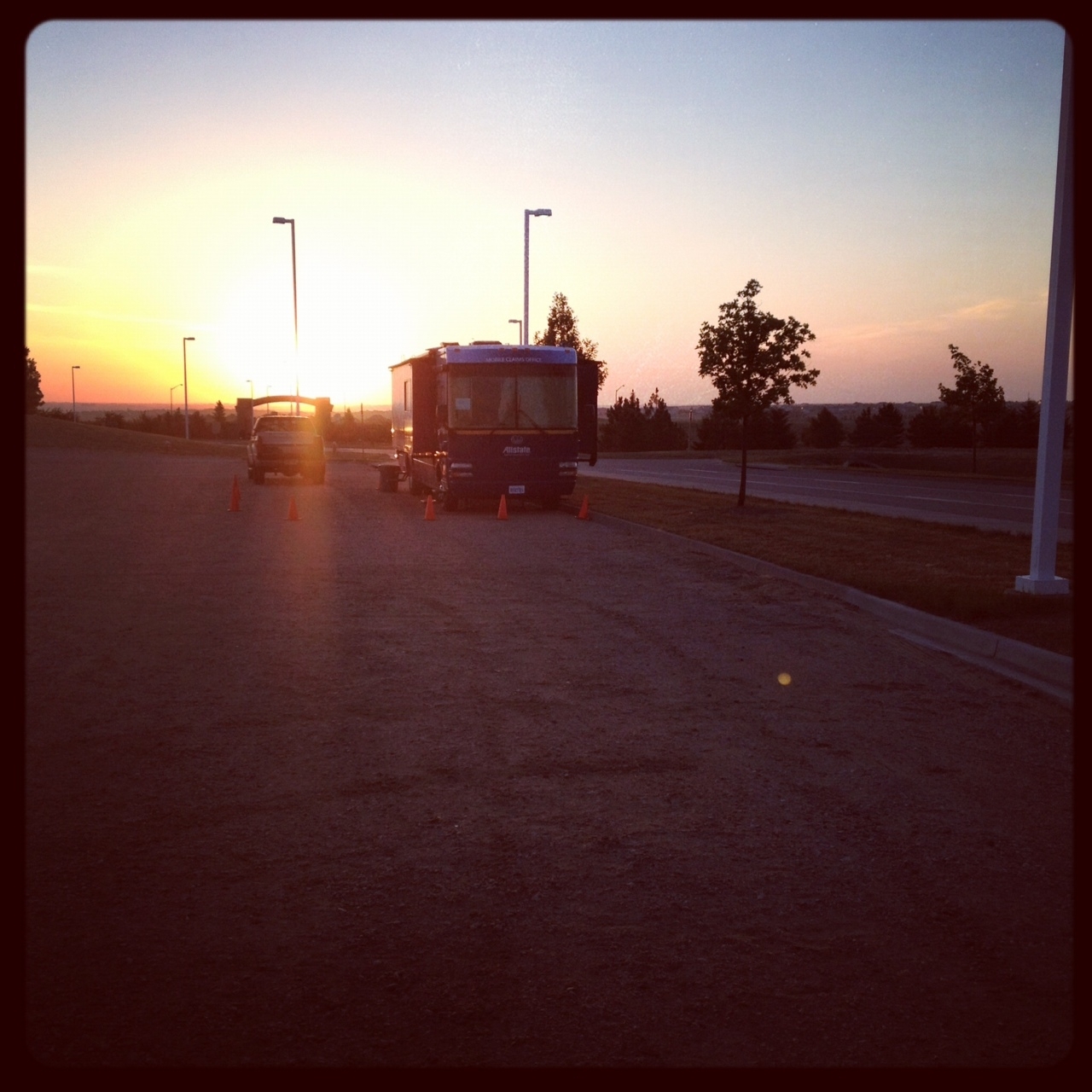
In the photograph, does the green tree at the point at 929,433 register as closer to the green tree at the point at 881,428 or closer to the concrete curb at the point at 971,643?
the green tree at the point at 881,428

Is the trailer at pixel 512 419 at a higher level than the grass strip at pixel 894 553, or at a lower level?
higher

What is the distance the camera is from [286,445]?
34.4m

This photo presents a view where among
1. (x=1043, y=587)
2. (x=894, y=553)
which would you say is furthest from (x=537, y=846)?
(x=894, y=553)

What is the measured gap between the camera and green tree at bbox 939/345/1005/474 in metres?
41.7

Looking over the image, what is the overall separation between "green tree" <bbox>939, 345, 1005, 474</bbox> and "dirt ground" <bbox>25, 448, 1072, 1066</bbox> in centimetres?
3371

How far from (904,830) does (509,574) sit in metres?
9.89

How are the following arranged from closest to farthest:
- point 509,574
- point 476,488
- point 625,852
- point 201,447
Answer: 1. point 625,852
2. point 509,574
3. point 476,488
4. point 201,447

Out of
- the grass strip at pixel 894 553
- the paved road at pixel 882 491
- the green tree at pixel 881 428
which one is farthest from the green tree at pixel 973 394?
the green tree at pixel 881 428

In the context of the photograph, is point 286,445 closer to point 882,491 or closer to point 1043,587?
point 882,491

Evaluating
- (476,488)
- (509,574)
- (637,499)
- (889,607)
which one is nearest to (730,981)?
(889,607)

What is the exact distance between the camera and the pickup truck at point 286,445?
34344 mm

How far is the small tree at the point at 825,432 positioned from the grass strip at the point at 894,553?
70824 mm

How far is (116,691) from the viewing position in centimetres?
827

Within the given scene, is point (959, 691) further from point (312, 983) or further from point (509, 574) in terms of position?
point (509, 574)
